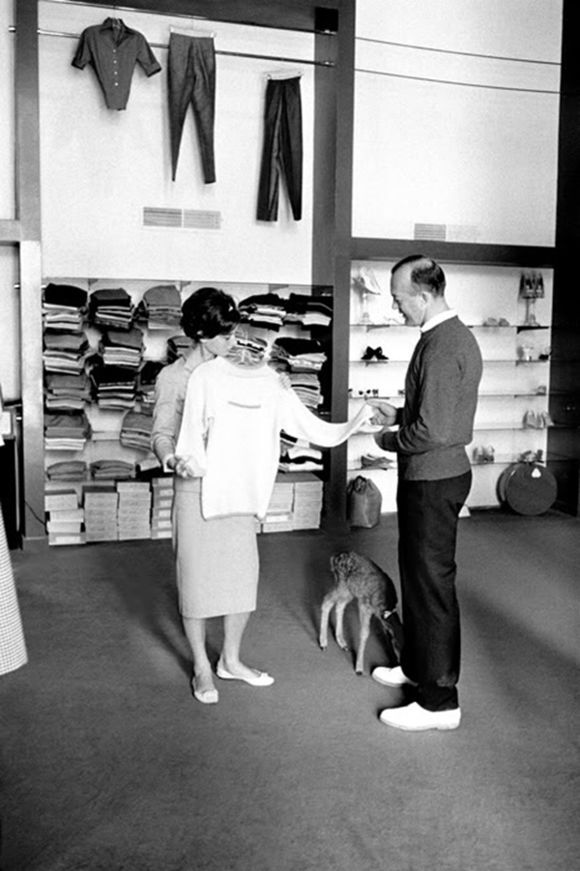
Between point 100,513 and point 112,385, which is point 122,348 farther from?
point 100,513

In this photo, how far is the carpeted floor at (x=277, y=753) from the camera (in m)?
2.54

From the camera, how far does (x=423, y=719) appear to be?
3.33 meters

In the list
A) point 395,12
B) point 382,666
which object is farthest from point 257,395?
point 395,12

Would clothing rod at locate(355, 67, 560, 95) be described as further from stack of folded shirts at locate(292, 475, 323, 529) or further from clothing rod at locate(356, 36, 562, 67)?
stack of folded shirts at locate(292, 475, 323, 529)

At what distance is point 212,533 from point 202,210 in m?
3.84

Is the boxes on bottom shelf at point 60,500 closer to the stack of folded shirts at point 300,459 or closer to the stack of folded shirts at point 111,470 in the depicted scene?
the stack of folded shirts at point 111,470

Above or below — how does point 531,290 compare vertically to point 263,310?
above

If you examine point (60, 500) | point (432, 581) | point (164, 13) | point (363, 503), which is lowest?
point (363, 503)

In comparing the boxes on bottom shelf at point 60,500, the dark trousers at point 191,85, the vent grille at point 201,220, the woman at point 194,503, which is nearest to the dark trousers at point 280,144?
the vent grille at point 201,220

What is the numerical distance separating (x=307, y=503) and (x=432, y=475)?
337 cm

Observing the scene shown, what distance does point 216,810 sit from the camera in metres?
2.73

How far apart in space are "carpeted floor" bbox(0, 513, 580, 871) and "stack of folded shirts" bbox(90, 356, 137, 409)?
162 centimetres

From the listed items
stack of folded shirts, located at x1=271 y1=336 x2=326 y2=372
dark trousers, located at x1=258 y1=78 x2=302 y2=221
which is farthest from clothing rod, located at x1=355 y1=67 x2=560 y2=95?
stack of folded shirts, located at x1=271 y1=336 x2=326 y2=372

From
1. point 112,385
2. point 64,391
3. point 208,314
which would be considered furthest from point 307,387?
point 208,314
